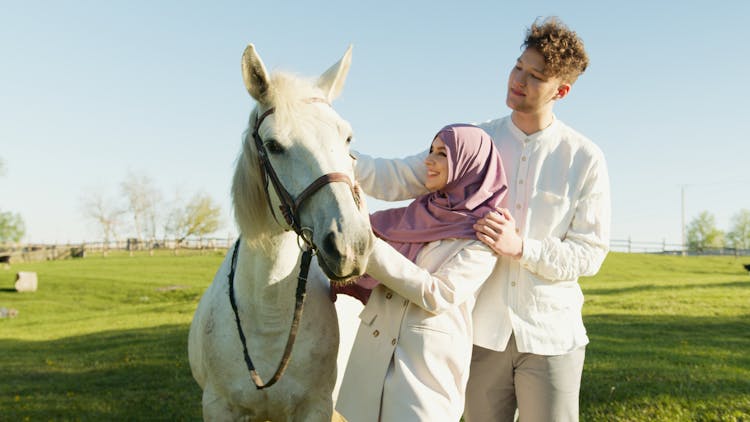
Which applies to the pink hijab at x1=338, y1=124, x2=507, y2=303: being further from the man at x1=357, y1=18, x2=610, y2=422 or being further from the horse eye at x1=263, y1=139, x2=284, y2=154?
the horse eye at x1=263, y1=139, x2=284, y2=154

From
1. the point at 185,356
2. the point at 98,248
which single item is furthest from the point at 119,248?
the point at 185,356

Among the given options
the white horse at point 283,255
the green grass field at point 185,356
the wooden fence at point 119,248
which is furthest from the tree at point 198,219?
the white horse at point 283,255

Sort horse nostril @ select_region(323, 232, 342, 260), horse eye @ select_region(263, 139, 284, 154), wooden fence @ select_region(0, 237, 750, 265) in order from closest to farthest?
horse nostril @ select_region(323, 232, 342, 260) → horse eye @ select_region(263, 139, 284, 154) → wooden fence @ select_region(0, 237, 750, 265)

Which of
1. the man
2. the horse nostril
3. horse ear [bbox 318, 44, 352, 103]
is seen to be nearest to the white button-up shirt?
the man

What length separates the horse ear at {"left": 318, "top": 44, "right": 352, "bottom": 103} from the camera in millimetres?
2719

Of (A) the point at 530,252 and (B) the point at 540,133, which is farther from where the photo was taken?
(B) the point at 540,133

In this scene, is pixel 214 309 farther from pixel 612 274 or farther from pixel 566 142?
pixel 612 274

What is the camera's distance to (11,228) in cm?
6172

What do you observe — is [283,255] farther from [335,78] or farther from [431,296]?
[335,78]

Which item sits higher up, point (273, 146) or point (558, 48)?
point (558, 48)

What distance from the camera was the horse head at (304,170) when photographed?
2.12m

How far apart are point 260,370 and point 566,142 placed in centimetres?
190

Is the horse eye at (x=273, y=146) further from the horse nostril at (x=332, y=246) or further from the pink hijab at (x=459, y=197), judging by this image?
the pink hijab at (x=459, y=197)

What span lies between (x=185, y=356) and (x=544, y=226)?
27.8 ft
